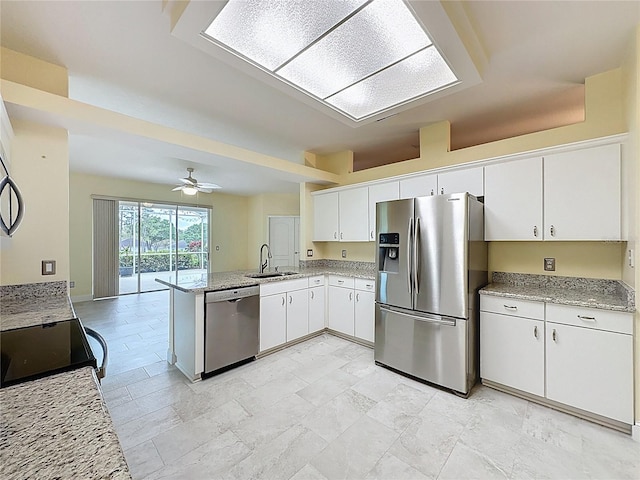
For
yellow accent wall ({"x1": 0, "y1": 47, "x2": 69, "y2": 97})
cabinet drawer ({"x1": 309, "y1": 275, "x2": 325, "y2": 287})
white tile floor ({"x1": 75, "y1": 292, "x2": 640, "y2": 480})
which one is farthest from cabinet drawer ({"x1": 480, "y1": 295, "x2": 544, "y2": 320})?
yellow accent wall ({"x1": 0, "y1": 47, "x2": 69, "y2": 97})

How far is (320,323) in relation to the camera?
3818 mm

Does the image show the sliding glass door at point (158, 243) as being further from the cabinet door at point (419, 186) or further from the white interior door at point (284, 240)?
the cabinet door at point (419, 186)

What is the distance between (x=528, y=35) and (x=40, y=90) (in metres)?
3.57

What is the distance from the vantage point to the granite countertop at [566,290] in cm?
201

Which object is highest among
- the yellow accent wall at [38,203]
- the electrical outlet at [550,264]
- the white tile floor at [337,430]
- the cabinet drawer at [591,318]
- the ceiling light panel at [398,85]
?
the ceiling light panel at [398,85]

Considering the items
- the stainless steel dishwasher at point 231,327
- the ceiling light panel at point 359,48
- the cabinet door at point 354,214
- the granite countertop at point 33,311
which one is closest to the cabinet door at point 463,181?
the cabinet door at point 354,214

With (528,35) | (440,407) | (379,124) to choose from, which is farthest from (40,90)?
(440,407)

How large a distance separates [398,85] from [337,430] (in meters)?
2.67

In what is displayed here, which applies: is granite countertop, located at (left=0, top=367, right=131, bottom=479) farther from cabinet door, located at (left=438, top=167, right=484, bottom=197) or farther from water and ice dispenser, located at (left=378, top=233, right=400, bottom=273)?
cabinet door, located at (left=438, top=167, right=484, bottom=197)

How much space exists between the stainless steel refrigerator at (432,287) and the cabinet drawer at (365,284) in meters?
0.45

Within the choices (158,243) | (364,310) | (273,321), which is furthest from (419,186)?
(158,243)

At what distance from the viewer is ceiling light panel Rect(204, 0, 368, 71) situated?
4.76 feet

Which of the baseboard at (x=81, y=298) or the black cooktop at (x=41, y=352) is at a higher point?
the black cooktop at (x=41, y=352)

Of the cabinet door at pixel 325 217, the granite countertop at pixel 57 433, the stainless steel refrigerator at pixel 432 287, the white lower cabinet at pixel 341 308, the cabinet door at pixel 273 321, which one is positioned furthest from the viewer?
the cabinet door at pixel 325 217
